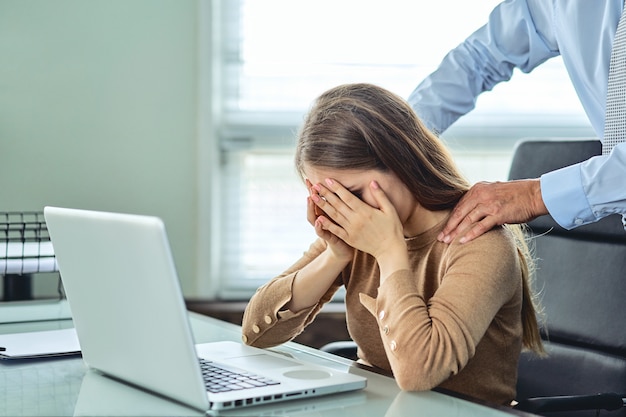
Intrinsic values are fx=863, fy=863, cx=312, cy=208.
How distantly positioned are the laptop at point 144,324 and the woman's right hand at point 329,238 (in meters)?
0.23

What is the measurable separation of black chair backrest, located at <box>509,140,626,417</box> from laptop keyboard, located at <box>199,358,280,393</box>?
0.74m

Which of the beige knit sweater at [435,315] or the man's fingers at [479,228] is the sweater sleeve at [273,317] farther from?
the man's fingers at [479,228]

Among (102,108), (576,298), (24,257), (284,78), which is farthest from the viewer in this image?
(284,78)

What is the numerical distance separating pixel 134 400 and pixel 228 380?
0.38 ft

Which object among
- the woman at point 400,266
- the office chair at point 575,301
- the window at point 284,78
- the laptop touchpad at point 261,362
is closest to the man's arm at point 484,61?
the office chair at point 575,301

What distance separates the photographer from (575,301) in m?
1.61

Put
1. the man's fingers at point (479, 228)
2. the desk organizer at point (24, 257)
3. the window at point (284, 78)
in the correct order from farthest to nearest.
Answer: the window at point (284, 78) → the desk organizer at point (24, 257) → the man's fingers at point (479, 228)

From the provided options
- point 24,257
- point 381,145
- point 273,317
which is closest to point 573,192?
point 381,145

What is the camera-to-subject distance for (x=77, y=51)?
251 cm

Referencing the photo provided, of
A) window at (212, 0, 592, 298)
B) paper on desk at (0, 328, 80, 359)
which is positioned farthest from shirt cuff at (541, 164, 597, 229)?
window at (212, 0, 592, 298)

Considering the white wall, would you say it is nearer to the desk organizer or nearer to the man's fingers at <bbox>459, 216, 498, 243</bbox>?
the desk organizer

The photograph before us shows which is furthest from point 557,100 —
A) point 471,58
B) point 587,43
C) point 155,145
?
point 155,145

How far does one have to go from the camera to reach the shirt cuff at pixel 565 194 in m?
1.43

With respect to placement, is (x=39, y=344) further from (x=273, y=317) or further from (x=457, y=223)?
(x=457, y=223)
